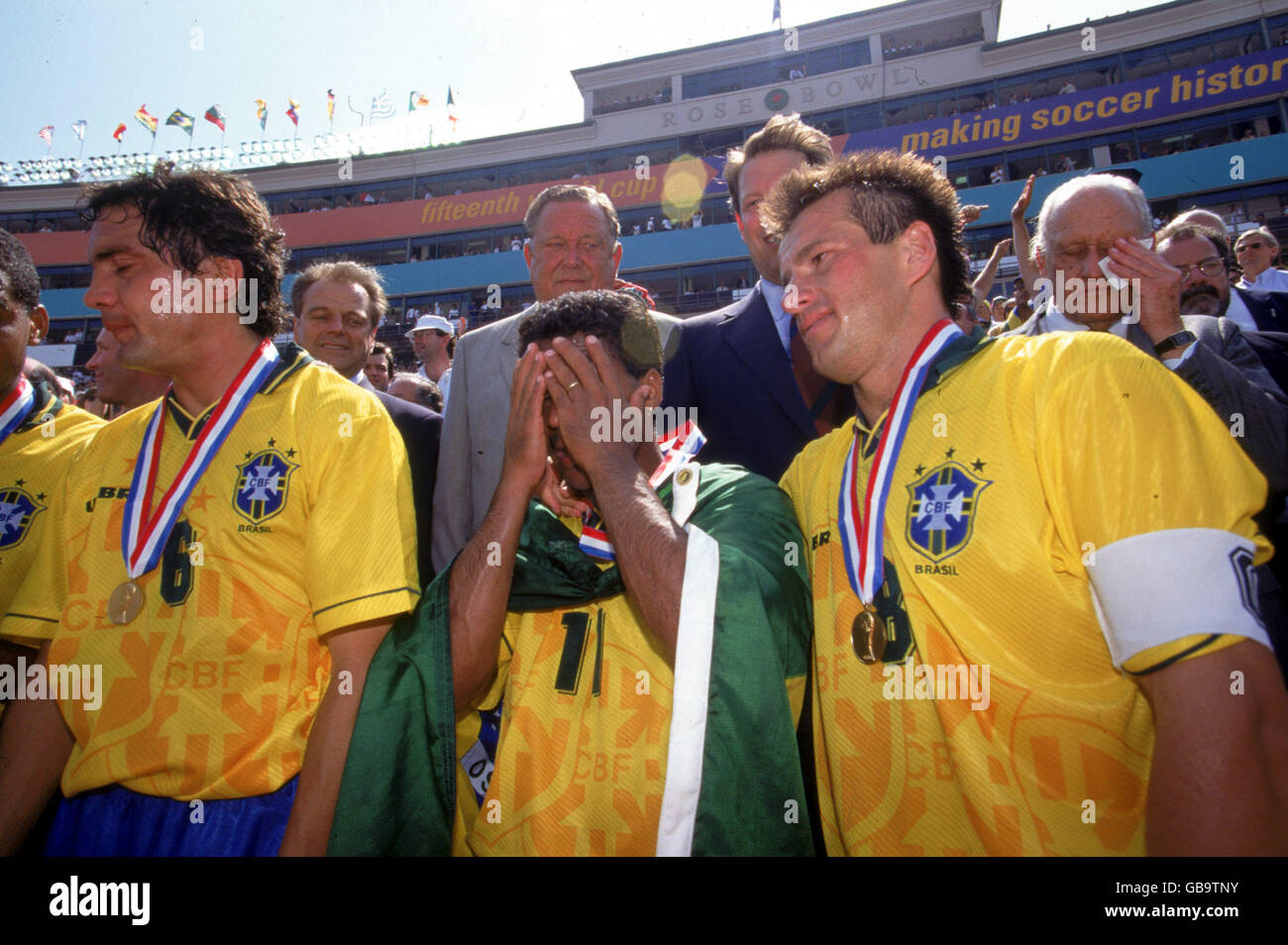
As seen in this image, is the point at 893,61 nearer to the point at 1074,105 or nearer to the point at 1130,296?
the point at 1074,105

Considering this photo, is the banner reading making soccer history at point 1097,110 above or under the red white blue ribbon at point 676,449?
above

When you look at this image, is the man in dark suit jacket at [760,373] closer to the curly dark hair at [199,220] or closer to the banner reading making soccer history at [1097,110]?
the curly dark hair at [199,220]

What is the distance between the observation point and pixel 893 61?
28.4m

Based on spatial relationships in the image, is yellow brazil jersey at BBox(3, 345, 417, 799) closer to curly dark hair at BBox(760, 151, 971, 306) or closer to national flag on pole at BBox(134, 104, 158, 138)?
curly dark hair at BBox(760, 151, 971, 306)

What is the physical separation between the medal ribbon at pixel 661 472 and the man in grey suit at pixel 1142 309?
49.4 inches

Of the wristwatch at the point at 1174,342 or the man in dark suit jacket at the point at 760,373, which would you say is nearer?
the wristwatch at the point at 1174,342

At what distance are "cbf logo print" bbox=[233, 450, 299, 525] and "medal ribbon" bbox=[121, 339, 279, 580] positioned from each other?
0.53ft

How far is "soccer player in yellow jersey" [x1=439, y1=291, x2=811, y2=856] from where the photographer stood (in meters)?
1.54

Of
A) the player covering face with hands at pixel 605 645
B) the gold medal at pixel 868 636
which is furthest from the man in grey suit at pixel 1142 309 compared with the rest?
the player covering face with hands at pixel 605 645

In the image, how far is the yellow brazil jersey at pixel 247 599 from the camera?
1768 millimetres

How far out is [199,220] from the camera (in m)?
2.22

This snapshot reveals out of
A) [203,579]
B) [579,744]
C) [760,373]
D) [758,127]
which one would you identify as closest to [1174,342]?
[760,373]

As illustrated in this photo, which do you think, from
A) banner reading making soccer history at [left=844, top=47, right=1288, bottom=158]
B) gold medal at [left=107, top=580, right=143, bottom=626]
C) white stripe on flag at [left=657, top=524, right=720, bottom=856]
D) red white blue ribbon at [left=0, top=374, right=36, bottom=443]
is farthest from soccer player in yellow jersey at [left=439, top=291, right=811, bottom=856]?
banner reading making soccer history at [left=844, top=47, right=1288, bottom=158]
